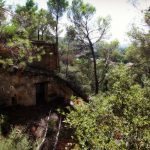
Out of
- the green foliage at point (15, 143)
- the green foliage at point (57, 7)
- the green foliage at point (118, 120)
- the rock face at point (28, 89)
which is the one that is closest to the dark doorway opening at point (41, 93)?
the rock face at point (28, 89)

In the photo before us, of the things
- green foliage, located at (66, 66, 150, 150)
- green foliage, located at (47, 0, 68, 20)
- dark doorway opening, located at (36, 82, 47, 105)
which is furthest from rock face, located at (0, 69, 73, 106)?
green foliage, located at (47, 0, 68, 20)

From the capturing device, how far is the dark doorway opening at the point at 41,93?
1889 cm

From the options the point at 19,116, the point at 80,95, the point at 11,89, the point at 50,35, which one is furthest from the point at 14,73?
the point at 50,35

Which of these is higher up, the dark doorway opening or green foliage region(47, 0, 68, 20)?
green foliage region(47, 0, 68, 20)

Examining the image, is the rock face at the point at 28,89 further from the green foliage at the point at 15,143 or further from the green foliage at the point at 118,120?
the green foliage at the point at 118,120

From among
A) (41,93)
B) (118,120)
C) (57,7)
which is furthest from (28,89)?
(57,7)

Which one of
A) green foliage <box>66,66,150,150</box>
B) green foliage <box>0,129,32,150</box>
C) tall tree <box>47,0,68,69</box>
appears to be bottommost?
green foliage <box>0,129,32,150</box>

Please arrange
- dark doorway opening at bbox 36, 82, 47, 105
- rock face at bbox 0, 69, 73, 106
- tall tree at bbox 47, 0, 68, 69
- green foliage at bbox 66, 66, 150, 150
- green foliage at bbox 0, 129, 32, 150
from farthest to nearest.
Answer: tall tree at bbox 47, 0, 68, 69
dark doorway opening at bbox 36, 82, 47, 105
rock face at bbox 0, 69, 73, 106
green foliage at bbox 0, 129, 32, 150
green foliage at bbox 66, 66, 150, 150

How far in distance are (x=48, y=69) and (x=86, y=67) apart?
1867 cm

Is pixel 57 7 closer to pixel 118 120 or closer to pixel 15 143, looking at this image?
pixel 15 143

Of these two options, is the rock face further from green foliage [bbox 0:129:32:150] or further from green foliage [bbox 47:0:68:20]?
green foliage [bbox 47:0:68:20]

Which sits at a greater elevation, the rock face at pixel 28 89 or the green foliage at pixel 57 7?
Answer: the green foliage at pixel 57 7

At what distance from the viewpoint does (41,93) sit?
63.0ft

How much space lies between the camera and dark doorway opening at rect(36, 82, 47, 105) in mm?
18891
